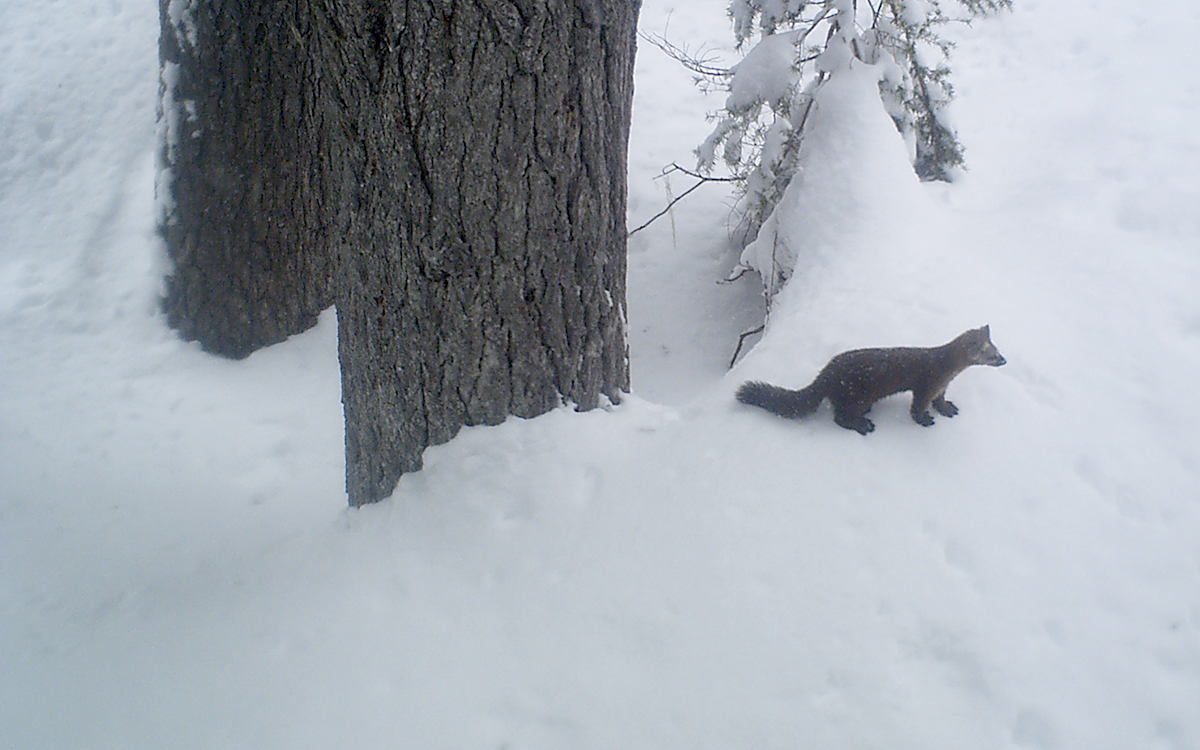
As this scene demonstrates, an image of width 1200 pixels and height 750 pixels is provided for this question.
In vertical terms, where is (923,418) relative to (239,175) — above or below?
below

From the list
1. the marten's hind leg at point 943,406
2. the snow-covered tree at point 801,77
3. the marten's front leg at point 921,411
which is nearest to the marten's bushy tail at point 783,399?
the marten's front leg at point 921,411

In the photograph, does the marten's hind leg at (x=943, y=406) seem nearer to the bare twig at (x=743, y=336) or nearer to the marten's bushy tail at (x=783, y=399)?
the marten's bushy tail at (x=783, y=399)

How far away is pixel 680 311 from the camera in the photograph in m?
5.69

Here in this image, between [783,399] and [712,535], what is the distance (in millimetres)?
802

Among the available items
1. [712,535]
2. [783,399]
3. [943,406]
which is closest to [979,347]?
[943,406]

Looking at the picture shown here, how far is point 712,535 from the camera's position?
244cm

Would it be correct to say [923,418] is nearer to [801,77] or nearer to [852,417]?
[852,417]

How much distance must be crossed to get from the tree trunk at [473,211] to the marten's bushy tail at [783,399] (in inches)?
22.9

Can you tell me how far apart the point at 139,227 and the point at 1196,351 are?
24.5 ft

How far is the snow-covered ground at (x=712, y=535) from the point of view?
6.75ft

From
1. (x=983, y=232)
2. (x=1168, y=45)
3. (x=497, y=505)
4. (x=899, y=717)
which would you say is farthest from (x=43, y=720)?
(x=1168, y=45)

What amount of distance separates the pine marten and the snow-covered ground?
88 millimetres

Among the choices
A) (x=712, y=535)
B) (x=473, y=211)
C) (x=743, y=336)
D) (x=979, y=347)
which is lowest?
(x=743, y=336)

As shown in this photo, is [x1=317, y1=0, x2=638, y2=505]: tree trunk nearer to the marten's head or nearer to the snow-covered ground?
the snow-covered ground
